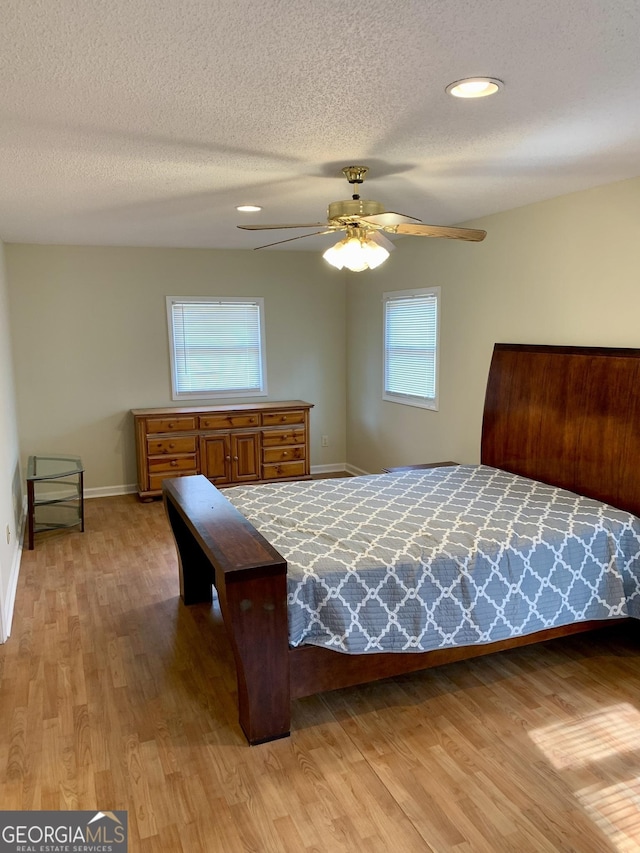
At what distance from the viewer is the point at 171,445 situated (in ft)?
17.6

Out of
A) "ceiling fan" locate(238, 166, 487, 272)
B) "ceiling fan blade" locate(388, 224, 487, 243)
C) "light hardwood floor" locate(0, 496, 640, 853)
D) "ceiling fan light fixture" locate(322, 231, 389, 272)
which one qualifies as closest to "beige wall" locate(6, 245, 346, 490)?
"light hardwood floor" locate(0, 496, 640, 853)

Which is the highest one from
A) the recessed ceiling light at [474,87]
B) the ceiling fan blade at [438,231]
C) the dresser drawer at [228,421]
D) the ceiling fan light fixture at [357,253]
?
the recessed ceiling light at [474,87]

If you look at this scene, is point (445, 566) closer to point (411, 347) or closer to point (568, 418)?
point (568, 418)

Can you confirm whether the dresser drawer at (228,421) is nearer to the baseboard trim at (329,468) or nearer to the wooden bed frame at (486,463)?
the baseboard trim at (329,468)

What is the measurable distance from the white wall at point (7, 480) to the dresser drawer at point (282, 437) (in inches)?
84.1

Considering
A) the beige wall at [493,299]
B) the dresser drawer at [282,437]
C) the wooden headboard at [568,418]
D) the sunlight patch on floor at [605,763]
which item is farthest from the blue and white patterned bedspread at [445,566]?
the dresser drawer at [282,437]

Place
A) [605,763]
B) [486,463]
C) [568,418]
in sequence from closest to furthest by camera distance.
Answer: [605,763] < [568,418] < [486,463]

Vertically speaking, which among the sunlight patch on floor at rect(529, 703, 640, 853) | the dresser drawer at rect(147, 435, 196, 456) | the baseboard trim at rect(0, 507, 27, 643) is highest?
the dresser drawer at rect(147, 435, 196, 456)

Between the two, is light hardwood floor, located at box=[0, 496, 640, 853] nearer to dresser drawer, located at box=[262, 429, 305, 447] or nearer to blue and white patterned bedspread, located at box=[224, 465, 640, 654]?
blue and white patterned bedspread, located at box=[224, 465, 640, 654]

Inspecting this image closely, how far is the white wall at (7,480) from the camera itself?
3279 mm

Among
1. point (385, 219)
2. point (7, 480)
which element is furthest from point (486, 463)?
point (7, 480)

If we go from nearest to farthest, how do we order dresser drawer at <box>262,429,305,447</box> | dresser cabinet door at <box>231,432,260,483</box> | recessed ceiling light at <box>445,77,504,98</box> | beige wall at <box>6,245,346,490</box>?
recessed ceiling light at <box>445,77,504,98</box>
beige wall at <box>6,245,346,490</box>
dresser cabinet door at <box>231,432,260,483</box>
dresser drawer at <box>262,429,305,447</box>

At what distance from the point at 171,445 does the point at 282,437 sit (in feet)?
3.47

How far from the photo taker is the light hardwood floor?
6.20 feet
